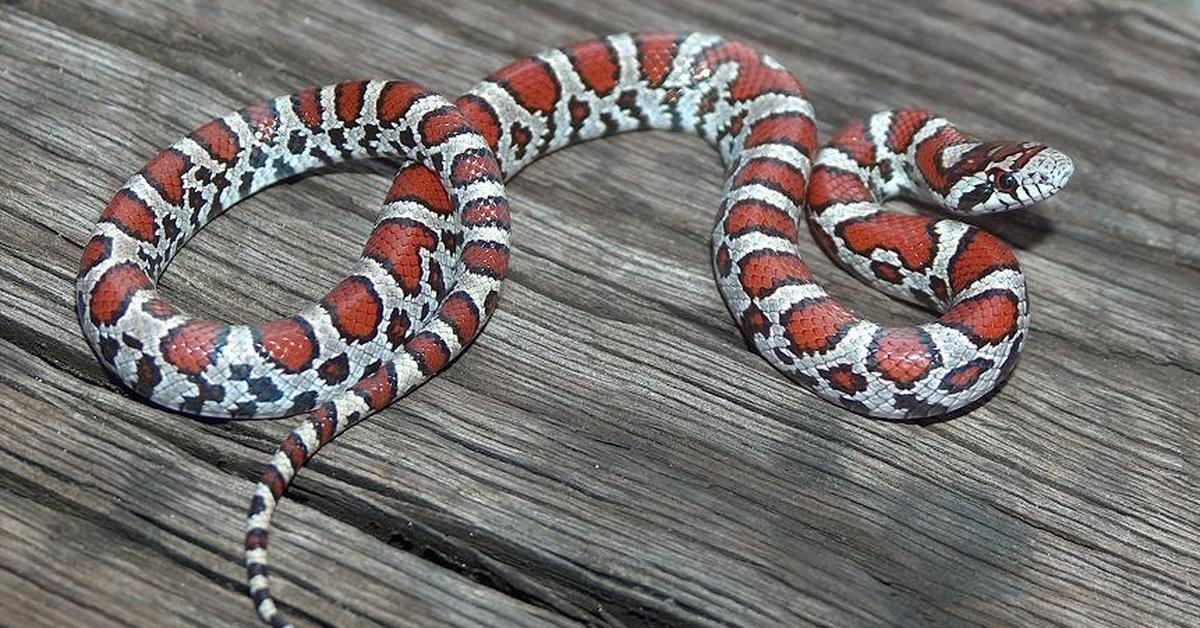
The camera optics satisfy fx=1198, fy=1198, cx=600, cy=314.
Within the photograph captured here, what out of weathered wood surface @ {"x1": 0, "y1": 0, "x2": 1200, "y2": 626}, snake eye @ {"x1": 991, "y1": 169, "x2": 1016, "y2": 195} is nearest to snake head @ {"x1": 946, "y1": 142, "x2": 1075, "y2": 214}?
snake eye @ {"x1": 991, "y1": 169, "x2": 1016, "y2": 195}

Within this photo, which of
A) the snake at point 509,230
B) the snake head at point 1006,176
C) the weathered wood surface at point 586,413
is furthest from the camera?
the snake head at point 1006,176

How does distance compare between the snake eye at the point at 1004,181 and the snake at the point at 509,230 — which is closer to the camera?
the snake at the point at 509,230

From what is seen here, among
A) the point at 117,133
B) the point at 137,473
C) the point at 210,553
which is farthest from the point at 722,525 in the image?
the point at 117,133

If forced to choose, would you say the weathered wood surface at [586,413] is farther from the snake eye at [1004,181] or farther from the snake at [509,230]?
the snake eye at [1004,181]

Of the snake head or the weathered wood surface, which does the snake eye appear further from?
the weathered wood surface

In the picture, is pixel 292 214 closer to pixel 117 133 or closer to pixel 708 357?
pixel 117 133

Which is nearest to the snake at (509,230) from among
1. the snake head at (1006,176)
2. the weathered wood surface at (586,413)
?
the snake head at (1006,176)
